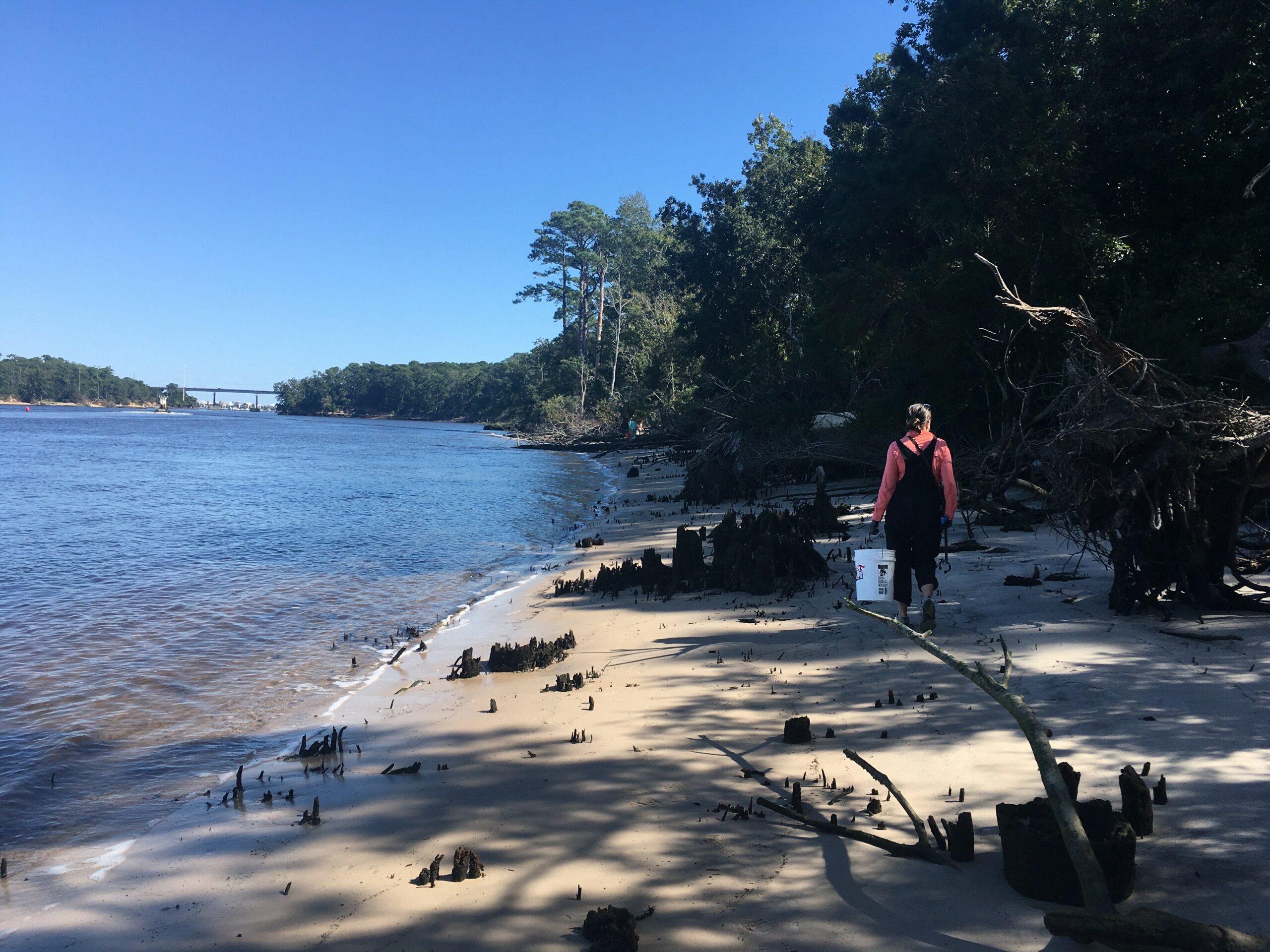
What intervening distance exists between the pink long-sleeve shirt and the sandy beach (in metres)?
1.06

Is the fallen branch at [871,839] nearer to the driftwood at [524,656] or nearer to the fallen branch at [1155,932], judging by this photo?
the fallen branch at [1155,932]

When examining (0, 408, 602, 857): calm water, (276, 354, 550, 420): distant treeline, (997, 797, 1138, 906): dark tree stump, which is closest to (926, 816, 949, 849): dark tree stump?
(997, 797, 1138, 906): dark tree stump

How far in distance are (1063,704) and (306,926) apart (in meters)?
4.13

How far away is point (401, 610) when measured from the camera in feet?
35.8

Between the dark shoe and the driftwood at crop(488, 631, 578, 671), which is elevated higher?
the dark shoe

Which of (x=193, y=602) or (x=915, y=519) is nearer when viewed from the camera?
(x=915, y=519)

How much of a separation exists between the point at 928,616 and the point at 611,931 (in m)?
4.27

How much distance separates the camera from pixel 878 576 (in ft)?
20.9

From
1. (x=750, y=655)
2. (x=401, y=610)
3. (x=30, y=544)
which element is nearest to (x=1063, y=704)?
(x=750, y=655)

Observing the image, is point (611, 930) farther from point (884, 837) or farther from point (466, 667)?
point (466, 667)

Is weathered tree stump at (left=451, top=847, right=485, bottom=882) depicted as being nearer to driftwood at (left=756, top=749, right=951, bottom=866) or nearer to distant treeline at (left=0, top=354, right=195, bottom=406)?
driftwood at (left=756, top=749, right=951, bottom=866)

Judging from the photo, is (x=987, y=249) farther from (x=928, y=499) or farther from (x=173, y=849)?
(x=173, y=849)

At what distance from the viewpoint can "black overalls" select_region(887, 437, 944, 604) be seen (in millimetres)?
6371

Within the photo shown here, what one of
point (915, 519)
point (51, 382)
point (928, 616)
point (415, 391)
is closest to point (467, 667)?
point (928, 616)
